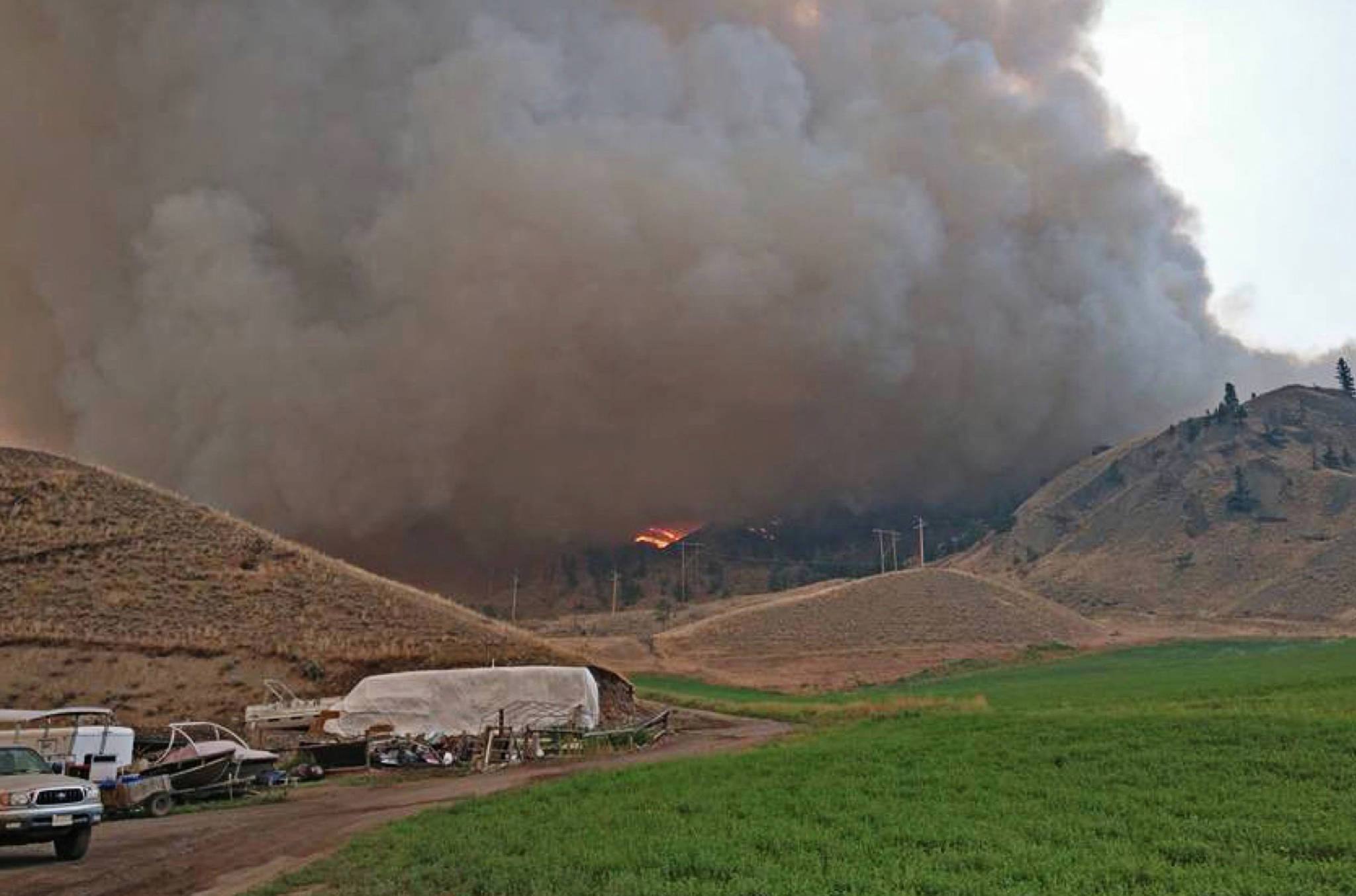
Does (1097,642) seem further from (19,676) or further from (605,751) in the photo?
(19,676)

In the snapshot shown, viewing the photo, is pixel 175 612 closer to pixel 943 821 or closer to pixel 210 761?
pixel 210 761

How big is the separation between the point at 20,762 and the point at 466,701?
26859mm

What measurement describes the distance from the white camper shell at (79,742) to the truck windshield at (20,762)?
19.4 feet

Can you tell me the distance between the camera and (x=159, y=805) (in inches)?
940

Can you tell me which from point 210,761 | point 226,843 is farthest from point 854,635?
point 226,843

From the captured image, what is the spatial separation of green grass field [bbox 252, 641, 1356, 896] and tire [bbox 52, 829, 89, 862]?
4.83 metres

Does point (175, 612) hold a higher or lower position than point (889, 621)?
lower

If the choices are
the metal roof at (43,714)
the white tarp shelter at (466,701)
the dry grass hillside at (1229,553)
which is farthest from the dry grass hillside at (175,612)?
the dry grass hillside at (1229,553)

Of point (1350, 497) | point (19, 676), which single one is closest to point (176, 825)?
point (19, 676)

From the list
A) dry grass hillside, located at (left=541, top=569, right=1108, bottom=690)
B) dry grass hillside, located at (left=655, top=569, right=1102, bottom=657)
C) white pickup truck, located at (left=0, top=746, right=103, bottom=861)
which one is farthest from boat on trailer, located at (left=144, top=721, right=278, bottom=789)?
dry grass hillside, located at (left=655, top=569, right=1102, bottom=657)

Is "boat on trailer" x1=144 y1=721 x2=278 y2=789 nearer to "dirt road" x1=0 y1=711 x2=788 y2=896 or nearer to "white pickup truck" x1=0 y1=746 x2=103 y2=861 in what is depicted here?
"dirt road" x1=0 y1=711 x2=788 y2=896

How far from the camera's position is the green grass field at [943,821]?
35.8ft

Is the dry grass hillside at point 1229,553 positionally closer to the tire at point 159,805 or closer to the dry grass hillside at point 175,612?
the dry grass hillside at point 175,612

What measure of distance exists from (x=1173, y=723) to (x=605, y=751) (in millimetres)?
21792
